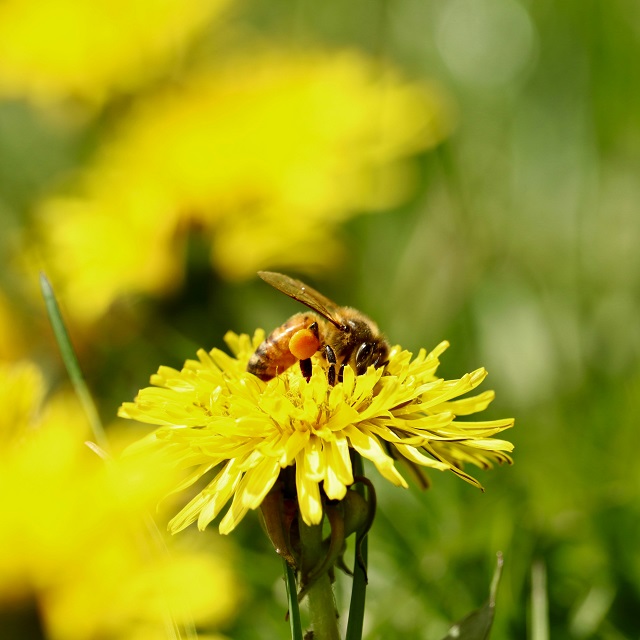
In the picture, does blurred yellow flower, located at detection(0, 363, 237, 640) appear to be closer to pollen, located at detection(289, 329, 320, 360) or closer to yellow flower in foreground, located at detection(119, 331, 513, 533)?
yellow flower in foreground, located at detection(119, 331, 513, 533)

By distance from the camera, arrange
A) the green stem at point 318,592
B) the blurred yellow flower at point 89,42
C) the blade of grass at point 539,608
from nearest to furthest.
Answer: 1. the green stem at point 318,592
2. the blade of grass at point 539,608
3. the blurred yellow flower at point 89,42

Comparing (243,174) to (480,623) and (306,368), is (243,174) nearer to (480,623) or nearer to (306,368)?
(306,368)

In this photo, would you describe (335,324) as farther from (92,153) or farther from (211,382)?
(92,153)

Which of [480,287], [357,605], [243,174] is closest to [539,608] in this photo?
[357,605]

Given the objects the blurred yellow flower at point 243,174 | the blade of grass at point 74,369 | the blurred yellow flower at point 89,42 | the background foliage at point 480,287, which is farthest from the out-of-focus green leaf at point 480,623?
the blurred yellow flower at point 89,42

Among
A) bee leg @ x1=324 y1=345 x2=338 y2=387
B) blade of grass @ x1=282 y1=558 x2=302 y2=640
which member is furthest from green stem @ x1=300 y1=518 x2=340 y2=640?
bee leg @ x1=324 y1=345 x2=338 y2=387

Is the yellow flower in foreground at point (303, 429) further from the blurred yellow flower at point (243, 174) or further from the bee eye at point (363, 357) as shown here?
the blurred yellow flower at point (243, 174)
